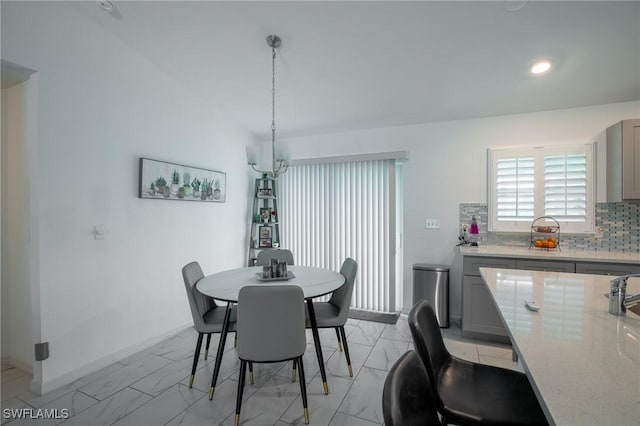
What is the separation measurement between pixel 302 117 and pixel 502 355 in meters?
3.33

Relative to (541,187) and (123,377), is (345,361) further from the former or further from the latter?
A: (541,187)

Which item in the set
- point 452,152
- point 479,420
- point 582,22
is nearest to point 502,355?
point 479,420

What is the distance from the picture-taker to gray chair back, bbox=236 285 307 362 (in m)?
1.70

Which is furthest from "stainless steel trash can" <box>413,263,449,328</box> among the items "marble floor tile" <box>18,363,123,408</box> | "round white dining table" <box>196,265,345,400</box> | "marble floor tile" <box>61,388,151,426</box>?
"marble floor tile" <box>18,363,123,408</box>

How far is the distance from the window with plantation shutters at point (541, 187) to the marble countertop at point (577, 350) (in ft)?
5.71

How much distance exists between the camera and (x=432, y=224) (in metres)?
3.63

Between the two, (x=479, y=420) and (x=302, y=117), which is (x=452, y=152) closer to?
(x=302, y=117)

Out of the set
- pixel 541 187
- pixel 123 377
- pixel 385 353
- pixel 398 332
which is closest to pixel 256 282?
A: pixel 123 377

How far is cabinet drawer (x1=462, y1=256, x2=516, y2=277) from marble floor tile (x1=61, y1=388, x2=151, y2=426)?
9.81 ft

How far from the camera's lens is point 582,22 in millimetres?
1948

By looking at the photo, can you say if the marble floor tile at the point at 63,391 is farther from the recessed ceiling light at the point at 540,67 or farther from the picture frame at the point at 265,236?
the recessed ceiling light at the point at 540,67

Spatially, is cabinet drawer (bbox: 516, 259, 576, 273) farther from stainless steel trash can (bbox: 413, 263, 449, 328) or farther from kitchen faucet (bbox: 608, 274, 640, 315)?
kitchen faucet (bbox: 608, 274, 640, 315)

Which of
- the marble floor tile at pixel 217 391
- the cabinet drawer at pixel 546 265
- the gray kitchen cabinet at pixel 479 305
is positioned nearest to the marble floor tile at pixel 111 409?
the marble floor tile at pixel 217 391

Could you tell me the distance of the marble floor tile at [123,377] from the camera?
210cm
